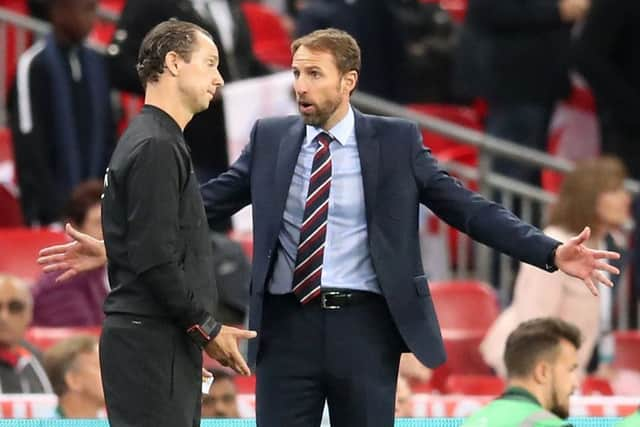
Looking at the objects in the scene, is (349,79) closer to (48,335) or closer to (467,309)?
(48,335)

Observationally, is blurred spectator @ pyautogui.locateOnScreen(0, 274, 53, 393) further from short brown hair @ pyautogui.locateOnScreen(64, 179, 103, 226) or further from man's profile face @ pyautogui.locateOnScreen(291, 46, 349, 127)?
man's profile face @ pyautogui.locateOnScreen(291, 46, 349, 127)

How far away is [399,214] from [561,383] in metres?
1.33

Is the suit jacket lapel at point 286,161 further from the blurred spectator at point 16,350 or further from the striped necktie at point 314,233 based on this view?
the blurred spectator at point 16,350

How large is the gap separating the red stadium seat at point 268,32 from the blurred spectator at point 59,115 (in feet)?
9.31

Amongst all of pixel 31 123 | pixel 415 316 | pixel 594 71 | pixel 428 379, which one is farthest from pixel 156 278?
pixel 594 71

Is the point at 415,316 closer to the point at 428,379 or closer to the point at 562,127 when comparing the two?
the point at 428,379

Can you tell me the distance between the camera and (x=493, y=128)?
1165cm

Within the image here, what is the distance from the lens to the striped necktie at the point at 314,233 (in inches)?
243

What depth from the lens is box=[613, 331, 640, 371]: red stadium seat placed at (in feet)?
32.7

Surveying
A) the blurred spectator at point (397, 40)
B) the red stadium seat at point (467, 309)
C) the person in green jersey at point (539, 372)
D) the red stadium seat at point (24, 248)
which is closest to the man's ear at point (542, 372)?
the person in green jersey at point (539, 372)

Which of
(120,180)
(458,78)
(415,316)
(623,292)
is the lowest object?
(623,292)

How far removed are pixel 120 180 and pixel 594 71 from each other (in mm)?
5954

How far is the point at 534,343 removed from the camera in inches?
287

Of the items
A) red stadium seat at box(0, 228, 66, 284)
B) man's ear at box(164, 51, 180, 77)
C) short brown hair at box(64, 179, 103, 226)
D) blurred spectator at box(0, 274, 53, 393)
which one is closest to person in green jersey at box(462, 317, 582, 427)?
man's ear at box(164, 51, 180, 77)
